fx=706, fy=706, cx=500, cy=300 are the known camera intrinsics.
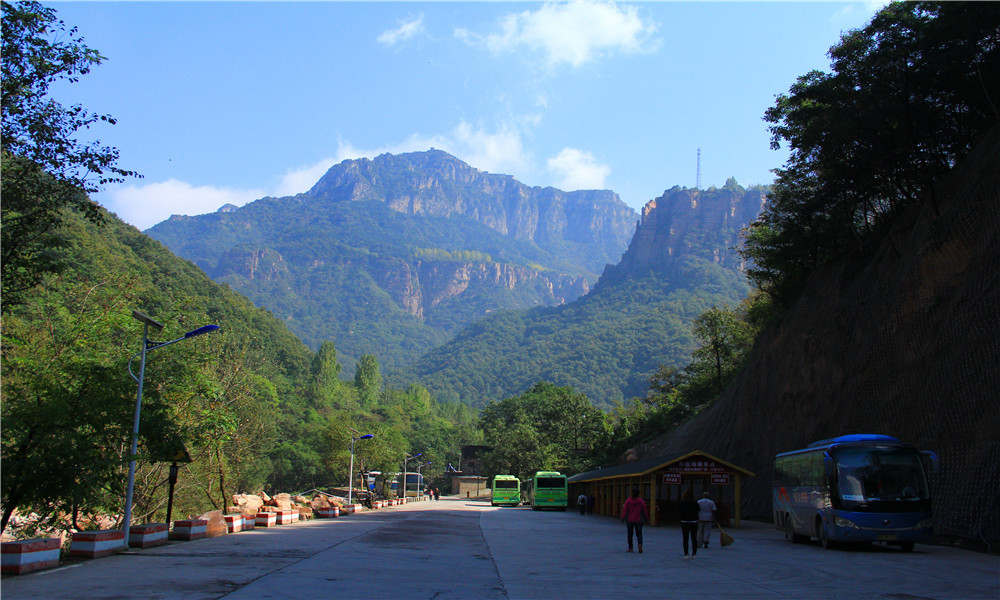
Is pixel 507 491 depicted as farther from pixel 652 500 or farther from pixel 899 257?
pixel 899 257

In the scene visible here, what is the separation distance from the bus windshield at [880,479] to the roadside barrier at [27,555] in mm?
17019

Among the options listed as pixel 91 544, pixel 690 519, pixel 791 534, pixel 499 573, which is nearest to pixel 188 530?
pixel 91 544

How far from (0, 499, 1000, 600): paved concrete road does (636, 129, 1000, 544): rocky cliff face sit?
9.12 feet

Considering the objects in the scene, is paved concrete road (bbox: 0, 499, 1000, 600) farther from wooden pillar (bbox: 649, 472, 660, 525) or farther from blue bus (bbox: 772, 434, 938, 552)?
wooden pillar (bbox: 649, 472, 660, 525)

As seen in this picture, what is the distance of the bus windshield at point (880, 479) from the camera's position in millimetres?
17172

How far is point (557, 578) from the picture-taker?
11977 millimetres

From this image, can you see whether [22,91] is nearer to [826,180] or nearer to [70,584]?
[70,584]

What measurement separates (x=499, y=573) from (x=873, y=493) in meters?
10.3

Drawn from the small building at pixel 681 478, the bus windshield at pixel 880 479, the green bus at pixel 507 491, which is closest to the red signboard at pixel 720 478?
the small building at pixel 681 478

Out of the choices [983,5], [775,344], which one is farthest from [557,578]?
[775,344]

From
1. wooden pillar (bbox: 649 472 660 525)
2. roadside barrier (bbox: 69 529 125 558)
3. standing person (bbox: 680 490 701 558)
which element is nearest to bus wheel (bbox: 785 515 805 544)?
standing person (bbox: 680 490 701 558)

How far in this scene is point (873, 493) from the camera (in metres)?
17.2

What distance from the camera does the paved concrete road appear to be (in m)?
9.91

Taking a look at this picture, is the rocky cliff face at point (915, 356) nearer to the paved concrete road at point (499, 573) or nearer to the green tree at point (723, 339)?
the paved concrete road at point (499, 573)
